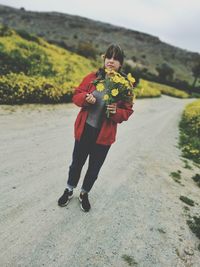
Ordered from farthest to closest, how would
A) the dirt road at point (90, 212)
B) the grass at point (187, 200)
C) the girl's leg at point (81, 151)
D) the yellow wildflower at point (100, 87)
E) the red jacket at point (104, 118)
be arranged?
1. the grass at point (187, 200)
2. the girl's leg at point (81, 151)
3. the red jacket at point (104, 118)
4. the yellow wildflower at point (100, 87)
5. the dirt road at point (90, 212)

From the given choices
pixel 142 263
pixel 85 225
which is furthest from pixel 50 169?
pixel 142 263

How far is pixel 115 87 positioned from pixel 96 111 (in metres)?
0.40

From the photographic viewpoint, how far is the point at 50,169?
200 inches

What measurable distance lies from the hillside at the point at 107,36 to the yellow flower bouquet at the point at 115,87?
7750 centimetres

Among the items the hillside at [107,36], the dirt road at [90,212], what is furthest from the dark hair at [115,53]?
the hillside at [107,36]

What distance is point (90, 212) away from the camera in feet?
12.8

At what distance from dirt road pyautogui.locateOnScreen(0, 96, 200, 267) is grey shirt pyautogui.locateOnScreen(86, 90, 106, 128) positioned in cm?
123

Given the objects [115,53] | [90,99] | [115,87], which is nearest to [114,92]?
[115,87]

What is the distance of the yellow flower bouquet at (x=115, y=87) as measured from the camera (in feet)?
10.2

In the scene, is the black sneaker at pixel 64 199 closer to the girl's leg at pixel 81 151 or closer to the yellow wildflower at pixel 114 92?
the girl's leg at pixel 81 151

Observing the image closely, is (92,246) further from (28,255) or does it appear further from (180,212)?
(180,212)

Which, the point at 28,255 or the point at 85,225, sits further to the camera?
the point at 85,225

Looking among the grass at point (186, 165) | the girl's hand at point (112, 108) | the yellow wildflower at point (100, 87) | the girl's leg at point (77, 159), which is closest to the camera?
the yellow wildflower at point (100, 87)

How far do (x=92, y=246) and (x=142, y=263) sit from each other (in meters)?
0.57
